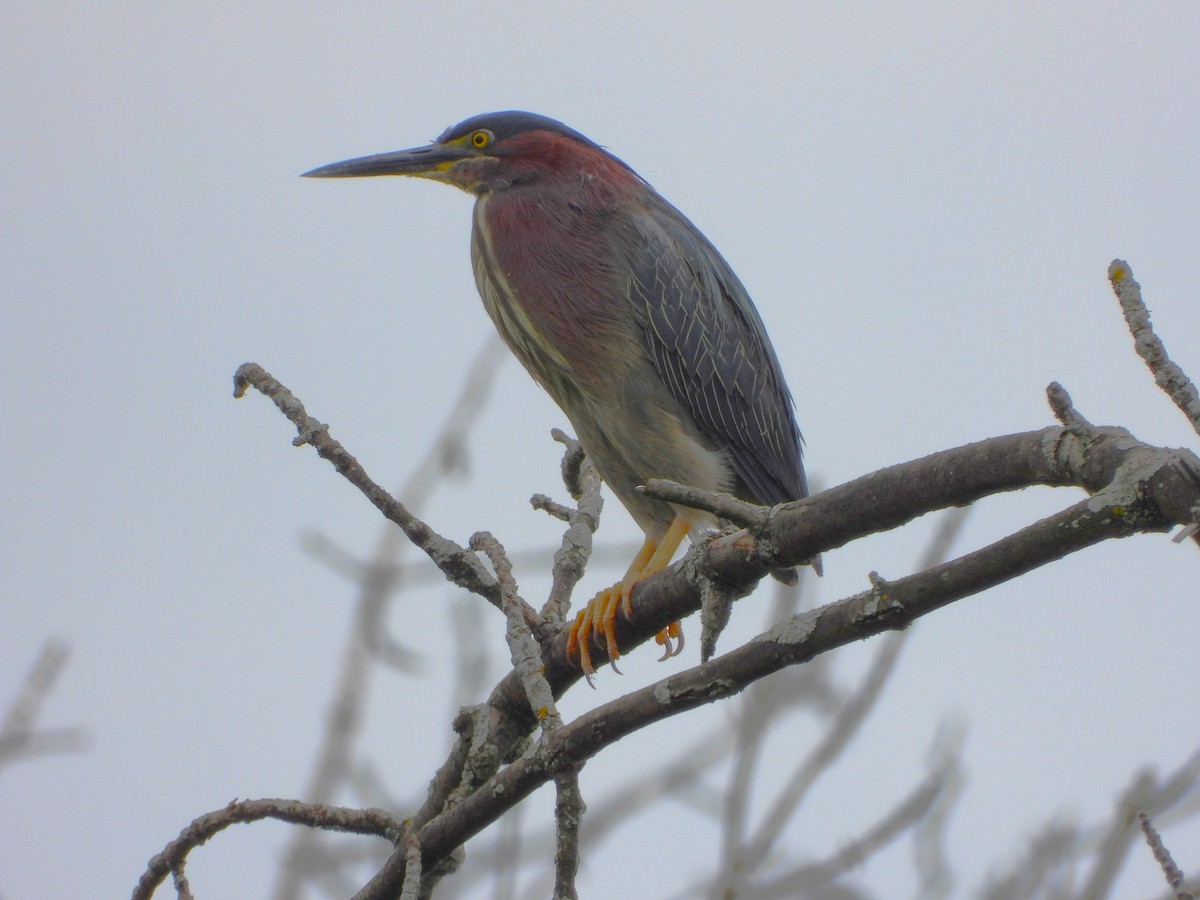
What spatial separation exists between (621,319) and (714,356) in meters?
0.43

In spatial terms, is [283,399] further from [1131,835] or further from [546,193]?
[546,193]

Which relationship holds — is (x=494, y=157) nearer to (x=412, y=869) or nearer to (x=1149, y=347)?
(x=412, y=869)

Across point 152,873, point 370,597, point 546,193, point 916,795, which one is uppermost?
point 546,193

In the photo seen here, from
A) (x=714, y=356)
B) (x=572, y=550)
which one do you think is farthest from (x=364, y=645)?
(x=714, y=356)

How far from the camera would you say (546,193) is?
4730mm

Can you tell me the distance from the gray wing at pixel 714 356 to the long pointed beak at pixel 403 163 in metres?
0.84

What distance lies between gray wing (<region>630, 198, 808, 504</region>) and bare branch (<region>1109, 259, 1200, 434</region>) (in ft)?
9.55

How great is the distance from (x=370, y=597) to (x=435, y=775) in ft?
1.84

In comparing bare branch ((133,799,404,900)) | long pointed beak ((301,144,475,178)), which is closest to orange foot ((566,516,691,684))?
bare branch ((133,799,404,900))

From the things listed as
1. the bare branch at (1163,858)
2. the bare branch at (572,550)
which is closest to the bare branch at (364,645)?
the bare branch at (572,550)

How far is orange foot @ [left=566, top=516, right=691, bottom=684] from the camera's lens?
3031mm

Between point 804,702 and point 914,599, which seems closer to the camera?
point 914,599

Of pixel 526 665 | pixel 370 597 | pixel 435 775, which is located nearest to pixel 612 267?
pixel 370 597

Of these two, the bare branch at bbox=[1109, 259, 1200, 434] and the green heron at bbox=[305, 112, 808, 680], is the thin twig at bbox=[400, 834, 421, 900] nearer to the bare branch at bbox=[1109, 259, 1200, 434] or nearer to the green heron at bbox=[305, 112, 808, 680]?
the bare branch at bbox=[1109, 259, 1200, 434]
